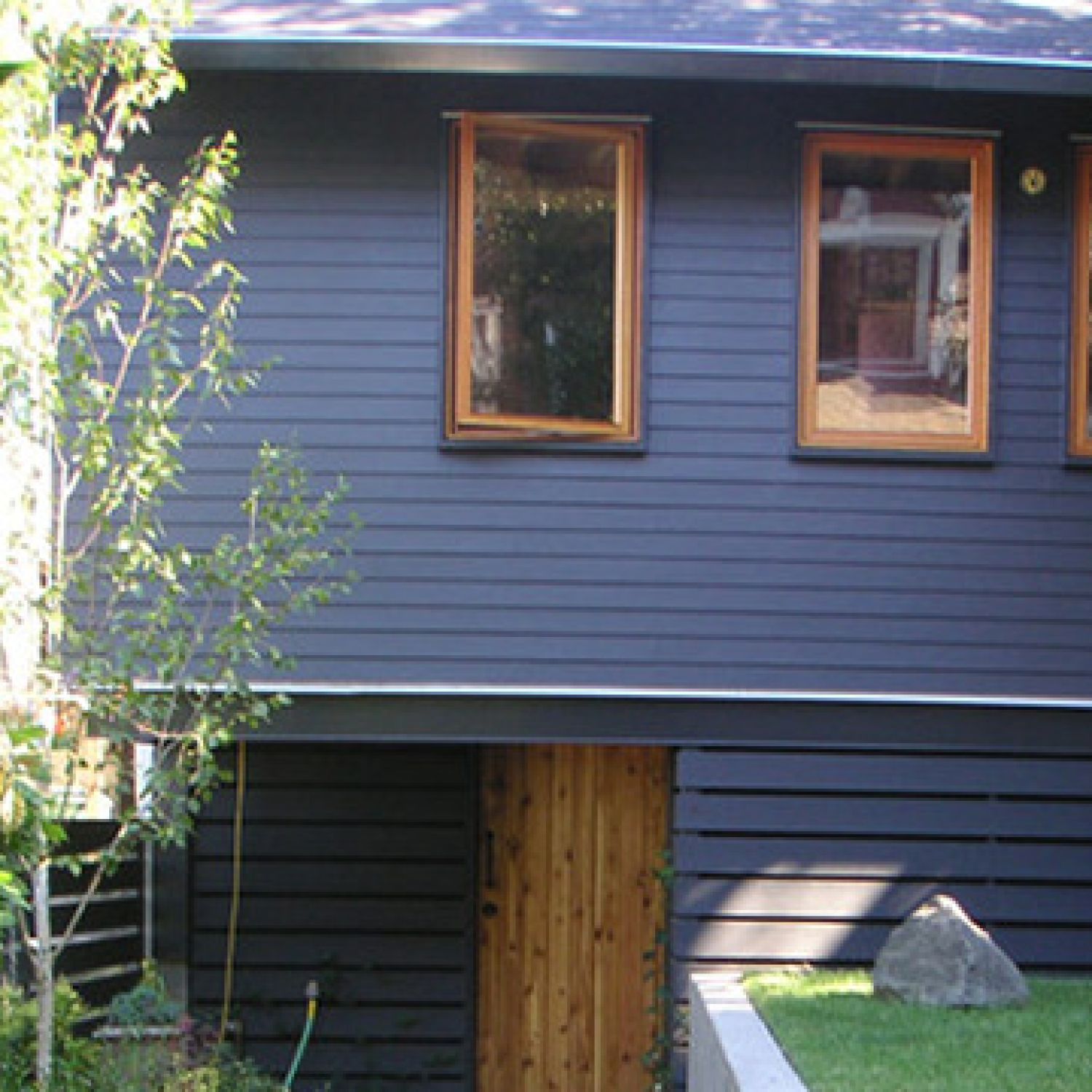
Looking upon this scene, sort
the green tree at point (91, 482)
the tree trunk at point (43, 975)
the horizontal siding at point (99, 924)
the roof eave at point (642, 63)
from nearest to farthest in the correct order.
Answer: the green tree at point (91, 482) < the tree trunk at point (43, 975) < the roof eave at point (642, 63) < the horizontal siding at point (99, 924)

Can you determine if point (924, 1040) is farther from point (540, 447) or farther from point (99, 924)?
point (99, 924)

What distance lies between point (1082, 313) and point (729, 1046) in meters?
3.36

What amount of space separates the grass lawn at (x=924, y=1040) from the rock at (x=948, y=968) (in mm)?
58

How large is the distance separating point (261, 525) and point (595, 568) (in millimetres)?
1337

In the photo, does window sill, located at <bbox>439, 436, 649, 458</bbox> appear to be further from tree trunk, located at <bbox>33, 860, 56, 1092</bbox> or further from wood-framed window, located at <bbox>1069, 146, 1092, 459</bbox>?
tree trunk, located at <bbox>33, 860, 56, 1092</bbox>

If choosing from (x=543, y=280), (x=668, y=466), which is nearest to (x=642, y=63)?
(x=543, y=280)

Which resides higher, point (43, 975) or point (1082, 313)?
point (1082, 313)

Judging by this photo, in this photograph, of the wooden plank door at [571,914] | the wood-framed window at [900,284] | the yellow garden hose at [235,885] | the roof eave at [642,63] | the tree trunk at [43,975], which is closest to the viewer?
the tree trunk at [43,975]

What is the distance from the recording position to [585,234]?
22.2ft

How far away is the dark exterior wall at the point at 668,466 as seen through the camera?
6676mm

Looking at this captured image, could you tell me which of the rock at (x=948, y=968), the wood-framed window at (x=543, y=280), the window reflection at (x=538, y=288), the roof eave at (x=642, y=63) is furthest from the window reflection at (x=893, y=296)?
the rock at (x=948, y=968)

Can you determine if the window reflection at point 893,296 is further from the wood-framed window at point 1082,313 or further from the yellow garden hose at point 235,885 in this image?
the yellow garden hose at point 235,885

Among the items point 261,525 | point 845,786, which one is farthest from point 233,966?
point 845,786

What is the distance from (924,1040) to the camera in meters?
5.34
